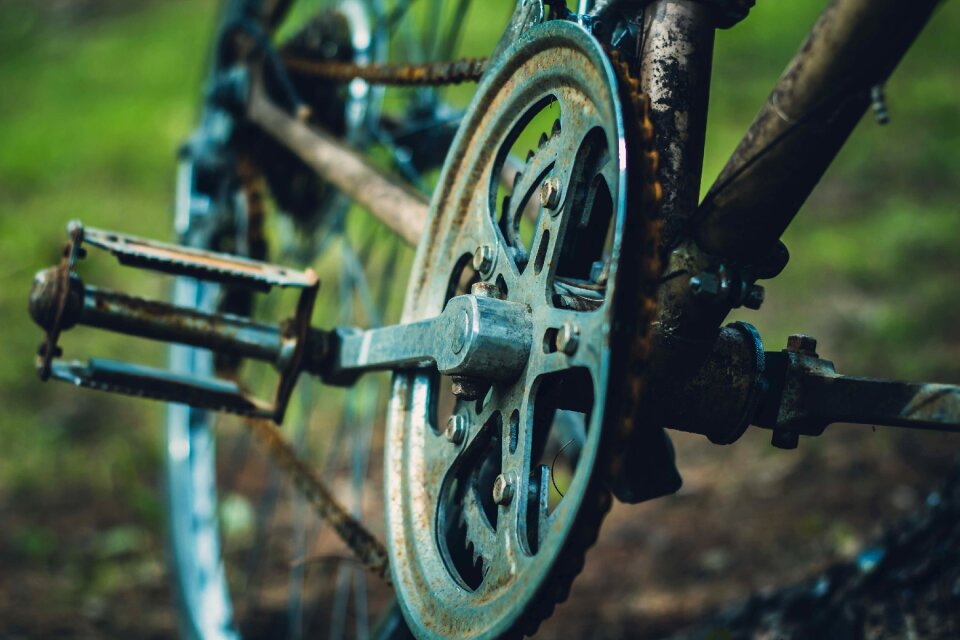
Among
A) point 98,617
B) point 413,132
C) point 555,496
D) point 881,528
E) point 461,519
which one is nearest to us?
point 461,519

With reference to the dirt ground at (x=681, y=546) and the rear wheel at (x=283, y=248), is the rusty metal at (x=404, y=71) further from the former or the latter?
the dirt ground at (x=681, y=546)

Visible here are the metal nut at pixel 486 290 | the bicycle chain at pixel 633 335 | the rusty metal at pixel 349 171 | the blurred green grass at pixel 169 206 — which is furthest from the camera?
the blurred green grass at pixel 169 206

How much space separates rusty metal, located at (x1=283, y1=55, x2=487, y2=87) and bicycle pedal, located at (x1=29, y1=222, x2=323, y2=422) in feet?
1.19

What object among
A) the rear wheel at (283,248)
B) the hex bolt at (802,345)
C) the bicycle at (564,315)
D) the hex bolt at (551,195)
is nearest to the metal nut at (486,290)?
the bicycle at (564,315)

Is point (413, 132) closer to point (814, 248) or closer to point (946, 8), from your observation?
point (814, 248)

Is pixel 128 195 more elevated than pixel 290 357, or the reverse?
pixel 128 195

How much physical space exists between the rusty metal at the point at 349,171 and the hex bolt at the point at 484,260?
0.20m

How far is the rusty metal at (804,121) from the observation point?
36.2 inches

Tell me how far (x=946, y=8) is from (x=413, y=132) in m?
4.63

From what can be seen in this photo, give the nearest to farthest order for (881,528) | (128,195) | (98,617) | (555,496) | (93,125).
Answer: (881,528) < (98,617) < (555,496) < (128,195) < (93,125)

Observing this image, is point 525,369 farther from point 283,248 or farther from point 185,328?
point 283,248

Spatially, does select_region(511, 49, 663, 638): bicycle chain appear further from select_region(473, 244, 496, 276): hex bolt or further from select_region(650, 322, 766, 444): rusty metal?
select_region(473, 244, 496, 276): hex bolt

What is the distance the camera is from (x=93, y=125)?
635 centimetres

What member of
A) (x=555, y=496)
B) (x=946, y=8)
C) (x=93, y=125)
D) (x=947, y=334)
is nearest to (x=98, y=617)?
(x=555, y=496)
